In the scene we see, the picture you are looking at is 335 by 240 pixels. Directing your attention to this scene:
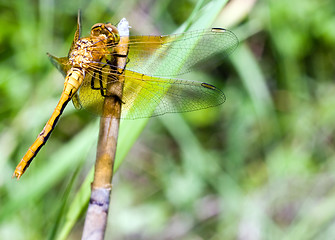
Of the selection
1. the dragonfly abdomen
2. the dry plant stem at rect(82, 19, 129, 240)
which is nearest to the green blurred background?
the dragonfly abdomen

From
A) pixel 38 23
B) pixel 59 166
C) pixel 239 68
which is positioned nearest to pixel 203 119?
pixel 239 68

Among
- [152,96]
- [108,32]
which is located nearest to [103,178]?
[152,96]

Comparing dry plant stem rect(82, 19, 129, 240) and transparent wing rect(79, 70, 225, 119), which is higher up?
transparent wing rect(79, 70, 225, 119)

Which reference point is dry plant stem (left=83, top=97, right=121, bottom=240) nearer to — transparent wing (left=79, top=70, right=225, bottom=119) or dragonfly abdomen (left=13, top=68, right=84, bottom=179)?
transparent wing (left=79, top=70, right=225, bottom=119)

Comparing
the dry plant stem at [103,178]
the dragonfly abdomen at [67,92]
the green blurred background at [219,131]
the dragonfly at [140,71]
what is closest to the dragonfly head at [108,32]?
the dragonfly at [140,71]

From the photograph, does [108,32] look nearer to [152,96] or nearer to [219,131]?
[152,96]

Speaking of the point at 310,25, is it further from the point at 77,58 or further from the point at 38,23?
the point at 77,58
